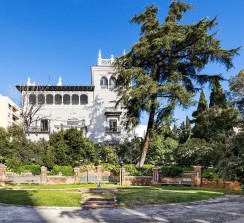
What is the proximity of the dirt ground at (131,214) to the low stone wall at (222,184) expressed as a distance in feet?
32.5

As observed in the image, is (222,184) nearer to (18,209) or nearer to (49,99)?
(18,209)

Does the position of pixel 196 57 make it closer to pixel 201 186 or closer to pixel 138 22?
pixel 138 22

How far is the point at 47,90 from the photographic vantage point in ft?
162

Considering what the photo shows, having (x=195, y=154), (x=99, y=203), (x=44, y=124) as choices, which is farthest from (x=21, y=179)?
(x=44, y=124)

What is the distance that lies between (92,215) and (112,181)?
1678 cm

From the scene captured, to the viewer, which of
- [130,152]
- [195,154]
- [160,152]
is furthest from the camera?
[130,152]

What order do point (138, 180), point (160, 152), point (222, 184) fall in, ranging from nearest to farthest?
point (222, 184)
point (138, 180)
point (160, 152)

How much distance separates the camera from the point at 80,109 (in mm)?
48969

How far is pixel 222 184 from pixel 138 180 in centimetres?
691

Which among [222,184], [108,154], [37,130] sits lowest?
[222,184]

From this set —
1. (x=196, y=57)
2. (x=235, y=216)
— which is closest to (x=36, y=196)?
(x=235, y=216)

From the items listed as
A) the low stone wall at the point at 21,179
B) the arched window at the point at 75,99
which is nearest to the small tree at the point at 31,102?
the arched window at the point at 75,99

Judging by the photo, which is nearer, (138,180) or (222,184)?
(222,184)

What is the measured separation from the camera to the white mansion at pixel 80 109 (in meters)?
48.4
